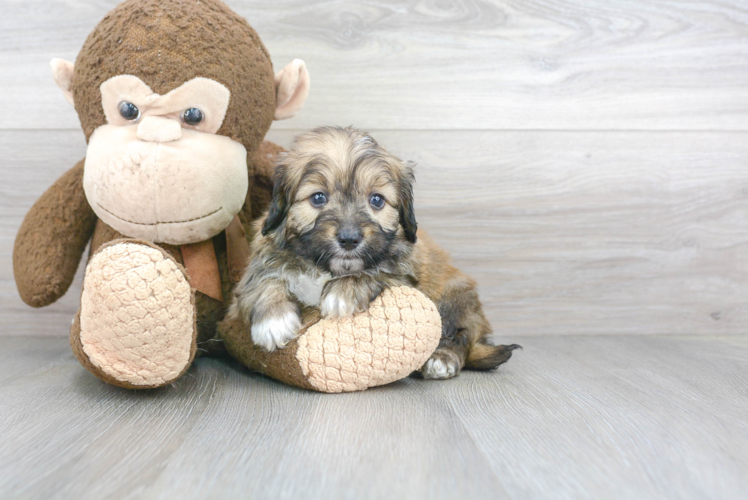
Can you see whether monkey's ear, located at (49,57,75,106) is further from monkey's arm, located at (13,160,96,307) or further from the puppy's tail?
the puppy's tail

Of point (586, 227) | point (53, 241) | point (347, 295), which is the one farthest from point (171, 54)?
point (586, 227)

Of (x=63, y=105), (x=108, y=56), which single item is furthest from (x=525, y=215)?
(x=63, y=105)

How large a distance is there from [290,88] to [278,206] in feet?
1.63

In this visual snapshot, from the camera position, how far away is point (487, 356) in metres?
1.90

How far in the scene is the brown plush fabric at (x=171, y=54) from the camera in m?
1.63

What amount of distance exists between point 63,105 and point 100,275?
1.40 m

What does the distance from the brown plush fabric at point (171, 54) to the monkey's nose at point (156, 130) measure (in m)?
0.09

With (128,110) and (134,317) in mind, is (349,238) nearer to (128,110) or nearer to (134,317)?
(134,317)

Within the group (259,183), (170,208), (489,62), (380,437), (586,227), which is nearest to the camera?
(380,437)

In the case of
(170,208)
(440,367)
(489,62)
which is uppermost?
(489,62)

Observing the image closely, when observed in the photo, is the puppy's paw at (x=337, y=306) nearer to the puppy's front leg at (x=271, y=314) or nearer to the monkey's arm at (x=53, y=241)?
the puppy's front leg at (x=271, y=314)

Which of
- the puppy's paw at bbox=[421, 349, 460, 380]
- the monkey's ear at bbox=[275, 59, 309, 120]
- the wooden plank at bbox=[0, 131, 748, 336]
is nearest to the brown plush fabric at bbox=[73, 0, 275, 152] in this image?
the monkey's ear at bbox=[275, 59, 309, 120]

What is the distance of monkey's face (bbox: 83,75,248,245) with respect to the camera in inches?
63.2

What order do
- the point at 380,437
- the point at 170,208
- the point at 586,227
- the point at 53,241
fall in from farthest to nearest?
1. the point at 586,227
2. the point at 53,241
3. the point at 170,208
4. the point at 380,437
